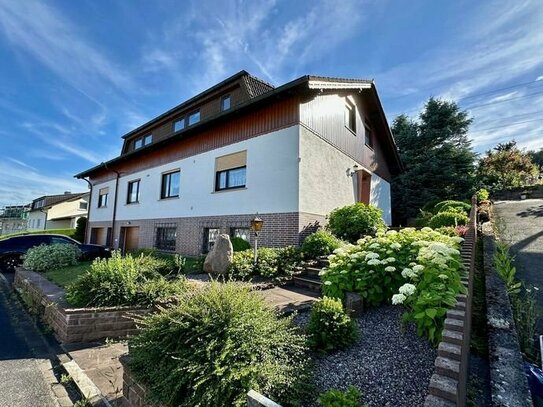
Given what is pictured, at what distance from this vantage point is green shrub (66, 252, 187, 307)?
488 cm

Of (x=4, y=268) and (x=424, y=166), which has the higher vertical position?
(x=424, y=166)

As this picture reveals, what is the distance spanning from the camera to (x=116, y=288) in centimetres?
505

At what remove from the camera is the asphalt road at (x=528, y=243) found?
196 inches

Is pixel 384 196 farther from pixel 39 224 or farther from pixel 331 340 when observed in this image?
pixel 39 224

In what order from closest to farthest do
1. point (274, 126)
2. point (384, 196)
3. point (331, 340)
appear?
point (331, 340)
point (274, 126)
point (384, 196)

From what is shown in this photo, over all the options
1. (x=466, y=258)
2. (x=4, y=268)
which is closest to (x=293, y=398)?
(x=466, y=258)

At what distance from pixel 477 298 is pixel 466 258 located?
22.5 inches

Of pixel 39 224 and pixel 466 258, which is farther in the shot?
pixel 39 224

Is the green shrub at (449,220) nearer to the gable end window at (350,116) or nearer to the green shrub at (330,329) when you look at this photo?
the gable end window at (350,116)

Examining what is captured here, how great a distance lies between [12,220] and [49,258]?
56858 millimetres

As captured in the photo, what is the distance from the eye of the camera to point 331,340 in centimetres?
289

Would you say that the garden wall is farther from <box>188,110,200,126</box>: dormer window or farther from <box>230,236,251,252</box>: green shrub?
<box>188,110,200,126</box>: dormer window

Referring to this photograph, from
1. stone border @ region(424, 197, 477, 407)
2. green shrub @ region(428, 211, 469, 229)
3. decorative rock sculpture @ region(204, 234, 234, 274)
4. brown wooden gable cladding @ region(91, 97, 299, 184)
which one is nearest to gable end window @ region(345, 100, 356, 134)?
brown wooden gable cladding @ region(91, 97, 299, 184)

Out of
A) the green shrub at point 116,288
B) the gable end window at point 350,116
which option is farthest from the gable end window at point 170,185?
the gable end window at point 350,116
